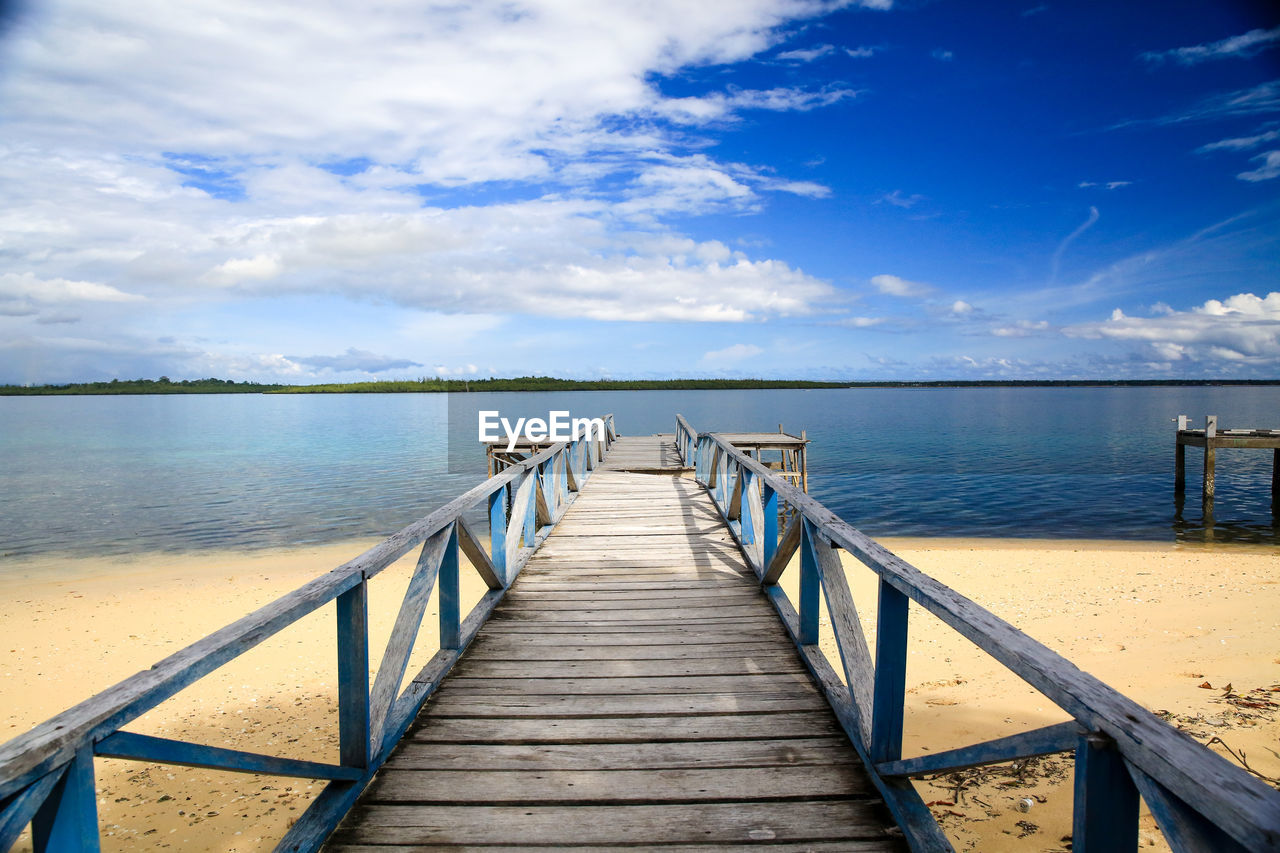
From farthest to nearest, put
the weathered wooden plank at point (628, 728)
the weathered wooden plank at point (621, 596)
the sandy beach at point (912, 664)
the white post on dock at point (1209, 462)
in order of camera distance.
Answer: the white post on dock at point (1209, 462) → the weathered wooden plank at point (621, 596) → the sandy beach at point (912, 664) → the weathered wooden plank at point (628, 728)

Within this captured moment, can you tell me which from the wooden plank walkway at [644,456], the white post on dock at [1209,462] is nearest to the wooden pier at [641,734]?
the wooden plank walkway at [644,456]

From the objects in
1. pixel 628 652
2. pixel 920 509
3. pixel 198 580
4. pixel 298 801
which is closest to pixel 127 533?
pixel 198 580

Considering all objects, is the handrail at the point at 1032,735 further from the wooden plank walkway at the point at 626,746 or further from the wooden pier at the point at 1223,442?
the wooden pier at the point at 1223,442

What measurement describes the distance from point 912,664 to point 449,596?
551cm

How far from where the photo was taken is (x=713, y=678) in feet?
12.0

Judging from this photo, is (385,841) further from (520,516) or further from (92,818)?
(520,516)

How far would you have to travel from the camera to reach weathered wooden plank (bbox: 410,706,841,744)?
9.88 ft

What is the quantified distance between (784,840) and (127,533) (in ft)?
67.5

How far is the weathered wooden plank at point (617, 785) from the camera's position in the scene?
257 centimetres

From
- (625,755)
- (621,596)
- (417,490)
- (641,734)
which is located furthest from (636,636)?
(417,490)

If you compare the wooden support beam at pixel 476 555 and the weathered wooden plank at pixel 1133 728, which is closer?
the weathered wooden plank at pixel 1133 728

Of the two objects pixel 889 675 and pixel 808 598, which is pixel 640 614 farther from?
pixel 889 675

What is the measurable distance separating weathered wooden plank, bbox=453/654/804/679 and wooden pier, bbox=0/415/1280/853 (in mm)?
17

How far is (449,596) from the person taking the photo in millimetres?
3863
